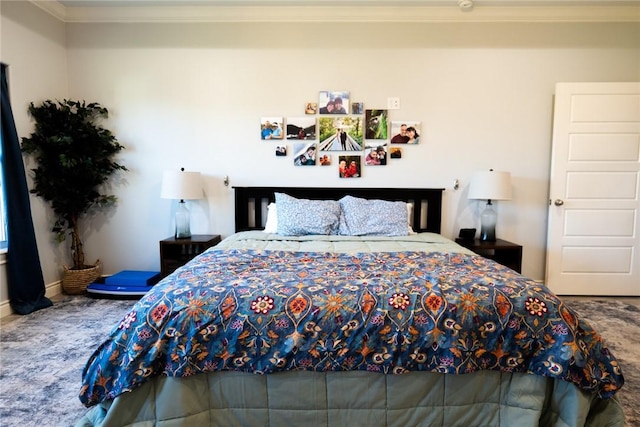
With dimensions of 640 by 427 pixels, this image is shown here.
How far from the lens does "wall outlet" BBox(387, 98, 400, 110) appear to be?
341cm

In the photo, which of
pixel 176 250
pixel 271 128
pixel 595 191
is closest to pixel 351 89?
pixel 271 128

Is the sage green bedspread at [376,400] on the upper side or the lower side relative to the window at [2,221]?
lower

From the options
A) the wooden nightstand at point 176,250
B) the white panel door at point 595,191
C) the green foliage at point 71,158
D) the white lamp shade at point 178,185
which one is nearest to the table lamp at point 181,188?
the white lamp shade at point 178,185

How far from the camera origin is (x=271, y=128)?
3.45m

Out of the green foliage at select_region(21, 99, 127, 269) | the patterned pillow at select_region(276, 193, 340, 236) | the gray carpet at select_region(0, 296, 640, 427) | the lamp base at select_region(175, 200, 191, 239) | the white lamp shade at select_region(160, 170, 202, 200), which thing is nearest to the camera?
the gray carpet at select_region(0, 296, 640, 427)

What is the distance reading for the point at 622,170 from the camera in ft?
10.9

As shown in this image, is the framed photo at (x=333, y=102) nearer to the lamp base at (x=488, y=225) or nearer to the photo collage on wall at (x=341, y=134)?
the photo collage on wall at (x=341, y=134)

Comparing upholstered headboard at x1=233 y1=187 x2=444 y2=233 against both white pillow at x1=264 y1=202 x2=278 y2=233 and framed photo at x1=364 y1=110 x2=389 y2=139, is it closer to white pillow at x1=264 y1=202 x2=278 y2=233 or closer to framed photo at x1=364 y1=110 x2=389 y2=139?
white pillow at x1=264 y1=202 x2=278 y2=233

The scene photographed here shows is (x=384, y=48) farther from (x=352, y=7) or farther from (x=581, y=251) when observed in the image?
(x=581, y=251)

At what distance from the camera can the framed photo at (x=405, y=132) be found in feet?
11.2

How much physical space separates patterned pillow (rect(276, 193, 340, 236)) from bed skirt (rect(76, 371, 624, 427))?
1613 millimetres

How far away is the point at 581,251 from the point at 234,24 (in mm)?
4025

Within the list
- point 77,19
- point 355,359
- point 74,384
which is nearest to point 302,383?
point 355,359

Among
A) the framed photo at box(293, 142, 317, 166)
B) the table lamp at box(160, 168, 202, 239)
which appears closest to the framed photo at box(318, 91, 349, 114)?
the framed photo at box(293, 142, 317, 166)
